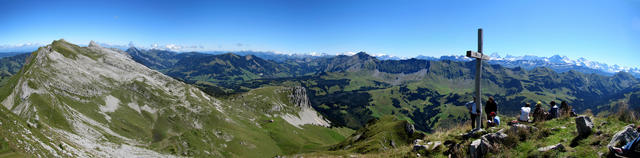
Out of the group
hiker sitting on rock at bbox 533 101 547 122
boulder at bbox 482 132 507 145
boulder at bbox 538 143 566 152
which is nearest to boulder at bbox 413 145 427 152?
boulder at bbox 482 132 507 145

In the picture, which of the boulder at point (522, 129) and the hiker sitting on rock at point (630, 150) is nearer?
the hiker sitting on rock at point (630, 150)

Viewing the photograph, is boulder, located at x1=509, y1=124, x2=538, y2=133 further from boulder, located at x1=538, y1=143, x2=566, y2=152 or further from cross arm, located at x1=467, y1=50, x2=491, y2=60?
cross arm, located at x1=467, y1=50, x2=491, y2=60

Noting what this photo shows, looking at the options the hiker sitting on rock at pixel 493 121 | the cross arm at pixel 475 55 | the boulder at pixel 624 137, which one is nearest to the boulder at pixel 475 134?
the hiker sitting on rock at pixel 493 121

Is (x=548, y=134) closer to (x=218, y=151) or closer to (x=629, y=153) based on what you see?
(x=629, y=153)

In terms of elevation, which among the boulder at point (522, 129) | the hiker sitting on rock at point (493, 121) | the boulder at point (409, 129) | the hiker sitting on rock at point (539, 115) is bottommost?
the boulder at point (409, 129)

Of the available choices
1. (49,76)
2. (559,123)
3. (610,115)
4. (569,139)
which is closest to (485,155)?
(569,139)

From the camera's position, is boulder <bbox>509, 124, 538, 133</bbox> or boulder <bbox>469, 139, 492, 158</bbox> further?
boulder <bbox>509, 124, 538, 133</bbox>

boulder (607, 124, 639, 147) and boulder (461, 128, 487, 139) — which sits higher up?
boulder (607, 124, 639, 147)

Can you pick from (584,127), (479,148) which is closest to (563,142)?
(584,127)

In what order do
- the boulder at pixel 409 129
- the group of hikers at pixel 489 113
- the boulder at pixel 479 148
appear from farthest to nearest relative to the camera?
1. the boulder at pixel 409 129
2. the group of hikers at pixel 489 113
3. the boulder at pixel 479 148

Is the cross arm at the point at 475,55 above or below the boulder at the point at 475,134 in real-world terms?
above

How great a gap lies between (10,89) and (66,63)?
48.5 meters

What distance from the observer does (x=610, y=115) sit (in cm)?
1889

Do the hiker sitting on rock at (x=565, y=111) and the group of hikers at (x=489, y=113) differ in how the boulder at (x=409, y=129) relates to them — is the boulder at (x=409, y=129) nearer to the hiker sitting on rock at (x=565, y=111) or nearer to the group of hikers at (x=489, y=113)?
the hiker sitting on rock at (x=565, y=111)
